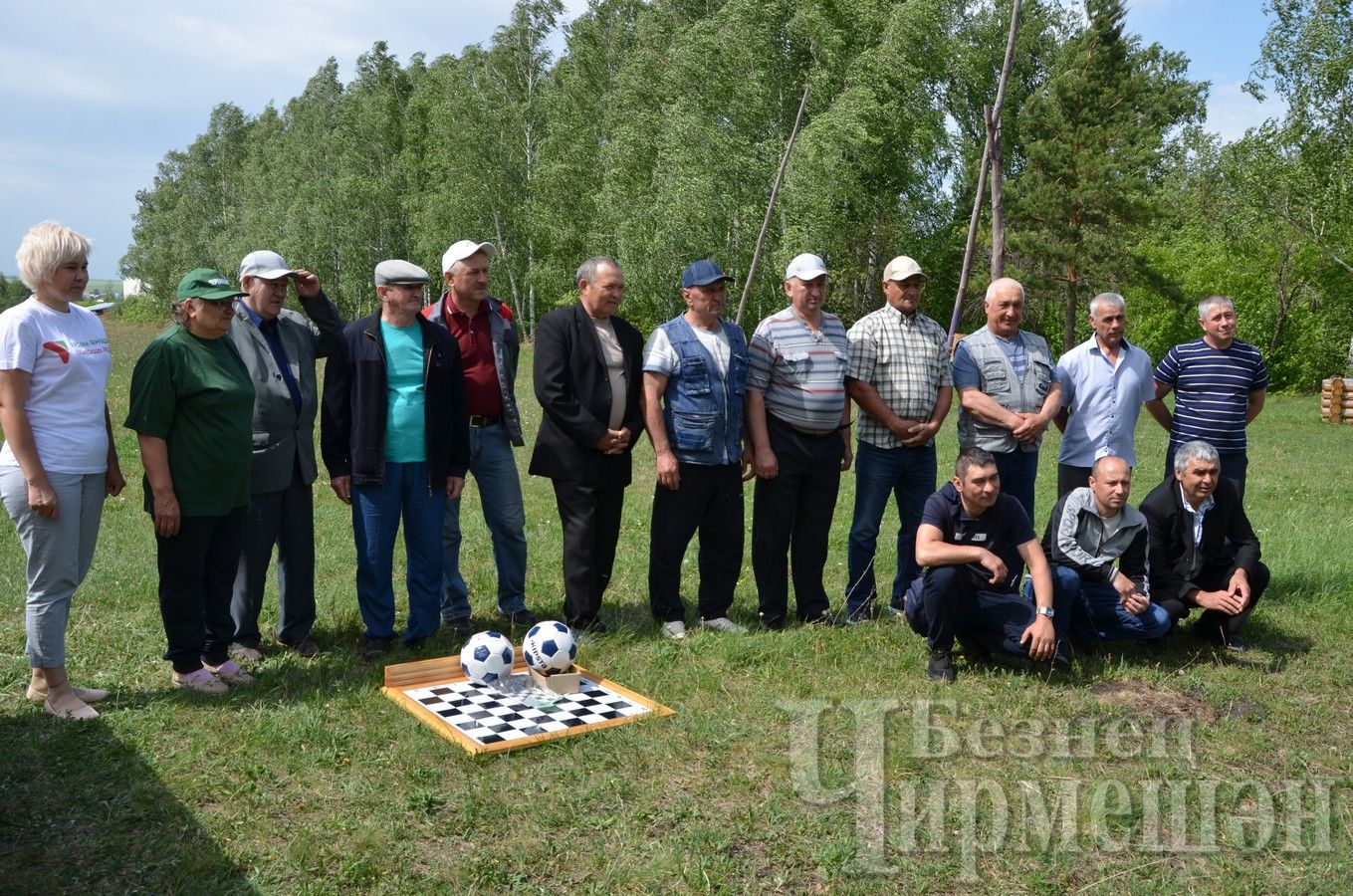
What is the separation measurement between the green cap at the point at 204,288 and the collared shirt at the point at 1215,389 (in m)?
5.29

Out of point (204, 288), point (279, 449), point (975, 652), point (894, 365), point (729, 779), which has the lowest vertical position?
point (729, 779)

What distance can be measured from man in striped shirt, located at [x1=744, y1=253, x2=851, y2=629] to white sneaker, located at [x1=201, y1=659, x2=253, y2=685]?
9.24ft

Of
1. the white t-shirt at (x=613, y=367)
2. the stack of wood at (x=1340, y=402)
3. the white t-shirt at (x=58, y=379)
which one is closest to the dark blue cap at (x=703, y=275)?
the white t-shirt at (x=613, y=367)

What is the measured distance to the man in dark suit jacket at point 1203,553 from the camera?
5.87m

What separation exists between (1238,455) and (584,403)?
13.3 feet

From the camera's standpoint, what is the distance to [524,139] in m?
36.0

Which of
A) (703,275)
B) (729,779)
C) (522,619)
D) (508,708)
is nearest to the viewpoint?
(729,779)

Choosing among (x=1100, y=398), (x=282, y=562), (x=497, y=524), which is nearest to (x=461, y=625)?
(x=497, y=524)

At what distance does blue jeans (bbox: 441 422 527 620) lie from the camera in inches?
241

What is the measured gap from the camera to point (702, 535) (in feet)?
20.7

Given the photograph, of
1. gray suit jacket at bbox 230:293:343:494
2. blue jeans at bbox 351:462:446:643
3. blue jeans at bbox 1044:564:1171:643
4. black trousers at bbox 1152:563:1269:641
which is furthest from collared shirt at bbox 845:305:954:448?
gray suit jacket at bbox 230:293:343:494

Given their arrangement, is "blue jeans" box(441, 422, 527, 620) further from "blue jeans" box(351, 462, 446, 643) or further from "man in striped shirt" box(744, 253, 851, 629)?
"man in striped shirt" box(744, 253, 851, 629)

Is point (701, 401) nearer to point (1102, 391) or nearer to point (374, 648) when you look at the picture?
point (374, 648)

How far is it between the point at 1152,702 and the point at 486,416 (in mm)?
3706
